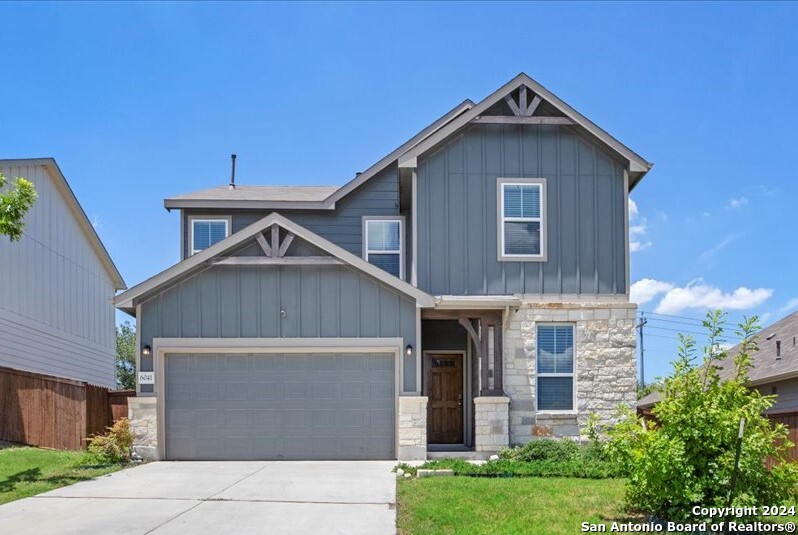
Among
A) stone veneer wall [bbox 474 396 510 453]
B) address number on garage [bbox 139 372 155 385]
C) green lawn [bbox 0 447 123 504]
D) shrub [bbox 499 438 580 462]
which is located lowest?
green lawn [bbox 0 447 123 504]

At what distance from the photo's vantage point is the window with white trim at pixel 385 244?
17.3 m

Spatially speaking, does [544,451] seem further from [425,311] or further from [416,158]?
[416,158]

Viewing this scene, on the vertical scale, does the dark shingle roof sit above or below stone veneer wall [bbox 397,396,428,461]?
above

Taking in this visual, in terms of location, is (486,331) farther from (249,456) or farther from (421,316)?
(249,456)

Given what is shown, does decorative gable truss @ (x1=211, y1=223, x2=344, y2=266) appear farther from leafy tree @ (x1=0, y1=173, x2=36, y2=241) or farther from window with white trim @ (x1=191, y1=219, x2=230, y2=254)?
window with white trim @ (x1=191, y1=219, x2=230, y2=254)

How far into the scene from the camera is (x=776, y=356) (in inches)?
770

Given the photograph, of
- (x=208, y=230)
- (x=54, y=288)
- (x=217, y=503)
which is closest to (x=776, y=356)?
(x=208, y=230)

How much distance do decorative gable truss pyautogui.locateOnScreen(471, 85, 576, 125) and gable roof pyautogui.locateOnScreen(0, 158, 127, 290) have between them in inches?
502

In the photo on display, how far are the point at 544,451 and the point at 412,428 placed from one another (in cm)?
237

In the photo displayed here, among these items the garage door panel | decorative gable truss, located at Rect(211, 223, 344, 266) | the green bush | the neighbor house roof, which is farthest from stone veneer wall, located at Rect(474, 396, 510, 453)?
the neighbor house roof

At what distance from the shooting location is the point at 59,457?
46.4 ft

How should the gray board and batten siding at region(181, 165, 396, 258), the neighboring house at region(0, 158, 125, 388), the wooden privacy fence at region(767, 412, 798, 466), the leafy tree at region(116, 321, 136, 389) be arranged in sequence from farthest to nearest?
the leafy tree at region(116, 321, 136, 389)
the neighboring house at region(0, 158, 125, 388)
the gray board and batten siding at region(181, 165, 396, 258)
the wooden privacy fence at region(767, 412, 798, 466)

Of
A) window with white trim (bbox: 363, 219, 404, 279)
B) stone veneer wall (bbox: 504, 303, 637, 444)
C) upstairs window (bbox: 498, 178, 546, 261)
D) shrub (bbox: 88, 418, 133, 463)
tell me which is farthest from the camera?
window with white trim (bbox: 363, 219, 404, 279)

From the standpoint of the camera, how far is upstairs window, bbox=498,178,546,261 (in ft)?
50.3
